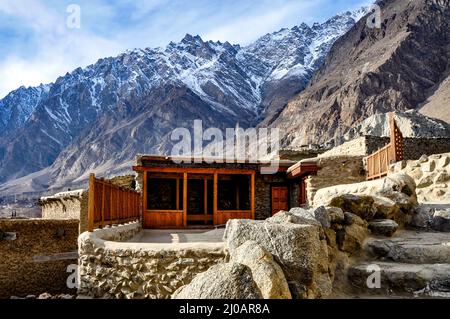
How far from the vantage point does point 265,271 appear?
459 centimetres

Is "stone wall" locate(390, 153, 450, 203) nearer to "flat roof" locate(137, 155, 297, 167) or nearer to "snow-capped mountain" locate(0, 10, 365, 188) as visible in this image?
"flat roof" locate(137, 155, 297, 167)

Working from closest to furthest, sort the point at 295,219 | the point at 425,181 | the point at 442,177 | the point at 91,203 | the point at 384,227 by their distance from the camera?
the point at 295,219 → the point at 384,227 → the point at 91,203 → the point at 442,177 → the point at 425,181

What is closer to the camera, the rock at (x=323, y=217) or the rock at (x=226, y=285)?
the rock at (x=226, y=285)

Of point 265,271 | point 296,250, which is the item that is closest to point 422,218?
point 296,250

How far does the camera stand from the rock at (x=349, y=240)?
6.36 meters

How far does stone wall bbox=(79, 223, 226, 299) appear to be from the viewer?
5.96m

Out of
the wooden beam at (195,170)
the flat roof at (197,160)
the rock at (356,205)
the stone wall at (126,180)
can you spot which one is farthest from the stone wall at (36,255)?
the rock at (356,205)

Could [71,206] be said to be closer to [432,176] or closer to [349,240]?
[349,240]

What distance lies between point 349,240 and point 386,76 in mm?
53042

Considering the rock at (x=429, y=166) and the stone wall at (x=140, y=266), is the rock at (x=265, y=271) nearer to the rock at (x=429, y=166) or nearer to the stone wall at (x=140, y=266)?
the stone wall at (x=140, y=266)

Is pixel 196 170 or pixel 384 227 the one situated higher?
pixel 196 170

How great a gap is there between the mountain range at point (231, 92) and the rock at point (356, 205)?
25.4 metres
